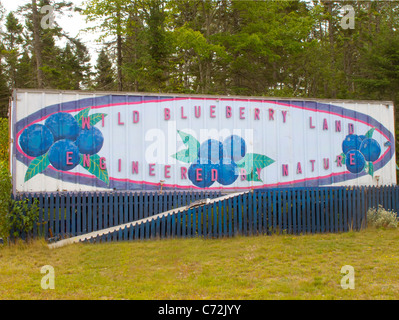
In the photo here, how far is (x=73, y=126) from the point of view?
11453 millimetres

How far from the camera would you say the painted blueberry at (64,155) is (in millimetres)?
11195

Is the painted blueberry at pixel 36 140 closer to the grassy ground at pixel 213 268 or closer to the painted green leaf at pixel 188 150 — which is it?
the grassy ground at pixel 213 268

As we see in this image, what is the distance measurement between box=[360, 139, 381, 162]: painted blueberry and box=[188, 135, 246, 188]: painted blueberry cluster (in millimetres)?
4297

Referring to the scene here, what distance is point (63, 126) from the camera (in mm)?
11398

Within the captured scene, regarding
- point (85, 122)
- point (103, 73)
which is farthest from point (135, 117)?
point (103, 73)

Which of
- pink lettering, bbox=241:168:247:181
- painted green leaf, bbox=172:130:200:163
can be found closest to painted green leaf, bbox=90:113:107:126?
painted green leaf, bbox=172:130:200:163

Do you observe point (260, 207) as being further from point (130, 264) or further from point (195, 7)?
point (195, 7)

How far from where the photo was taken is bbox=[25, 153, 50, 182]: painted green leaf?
36.0 ft

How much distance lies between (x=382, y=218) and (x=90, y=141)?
29.0 feet

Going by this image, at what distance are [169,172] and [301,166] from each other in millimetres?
4317

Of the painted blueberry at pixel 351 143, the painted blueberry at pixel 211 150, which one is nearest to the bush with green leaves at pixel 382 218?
the painted blueberry at pixel 351 143

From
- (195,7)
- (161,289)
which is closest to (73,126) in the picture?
(161,289)

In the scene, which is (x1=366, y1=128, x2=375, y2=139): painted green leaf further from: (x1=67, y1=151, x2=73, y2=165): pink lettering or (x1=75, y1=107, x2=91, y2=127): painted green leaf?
(x1=67, y1=151, x2=73, y2=165): pink lettering
